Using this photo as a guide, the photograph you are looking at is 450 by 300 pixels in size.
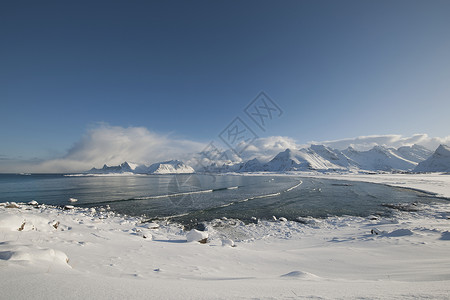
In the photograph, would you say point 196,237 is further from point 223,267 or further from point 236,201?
point 236,201

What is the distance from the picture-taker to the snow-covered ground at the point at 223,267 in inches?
131

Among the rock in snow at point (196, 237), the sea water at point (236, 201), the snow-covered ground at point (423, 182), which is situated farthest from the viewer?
the snow-covered ground at point (423, 182)

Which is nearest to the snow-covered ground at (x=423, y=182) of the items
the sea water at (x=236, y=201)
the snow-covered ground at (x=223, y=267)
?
the sea water at (x=236, y=201)

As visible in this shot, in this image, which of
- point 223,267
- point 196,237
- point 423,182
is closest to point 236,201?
point 196,237

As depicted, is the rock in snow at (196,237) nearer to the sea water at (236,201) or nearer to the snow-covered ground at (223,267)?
the snow-covered ground at (223,267)

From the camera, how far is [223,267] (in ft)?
21.3

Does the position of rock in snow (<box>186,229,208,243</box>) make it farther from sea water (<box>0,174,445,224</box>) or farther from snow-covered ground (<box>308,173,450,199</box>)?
snow-covered ground (<box>308,173,450,199</box>)

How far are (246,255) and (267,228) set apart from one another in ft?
26.4

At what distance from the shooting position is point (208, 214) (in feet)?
67.6

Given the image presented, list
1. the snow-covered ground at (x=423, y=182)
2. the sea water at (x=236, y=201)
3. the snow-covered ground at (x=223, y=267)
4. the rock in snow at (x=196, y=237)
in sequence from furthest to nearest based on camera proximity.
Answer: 1. the snow-covered ground at (x=423, y=182)
2. the sea water at (x=236, y=201)
3. the rock in snow at (x=196, y=237)
4. the snow-covered ground at (x=223, y=267)

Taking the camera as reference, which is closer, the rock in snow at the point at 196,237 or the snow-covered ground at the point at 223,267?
the snow-covered ground at the point at 223,267

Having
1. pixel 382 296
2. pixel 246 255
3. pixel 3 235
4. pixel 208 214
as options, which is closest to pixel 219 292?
pixel 382 296

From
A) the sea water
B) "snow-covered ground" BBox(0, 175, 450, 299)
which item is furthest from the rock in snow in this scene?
the sea water

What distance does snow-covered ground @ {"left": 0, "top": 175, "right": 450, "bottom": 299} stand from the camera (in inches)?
131
